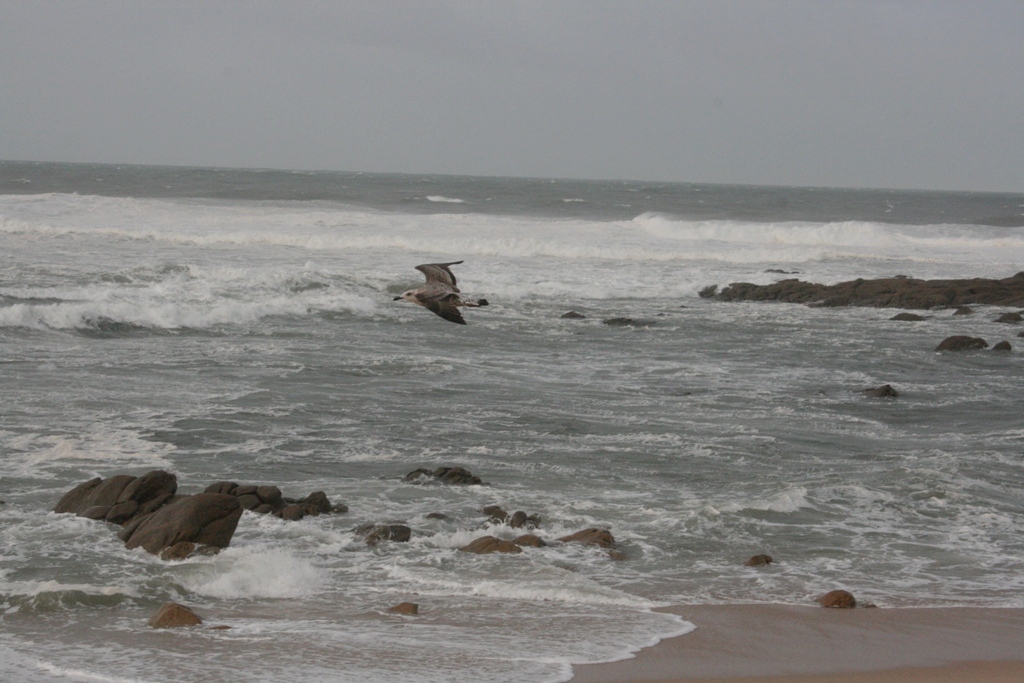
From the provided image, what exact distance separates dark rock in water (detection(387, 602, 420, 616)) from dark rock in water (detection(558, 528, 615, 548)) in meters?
1.86

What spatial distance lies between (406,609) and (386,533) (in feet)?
5.20

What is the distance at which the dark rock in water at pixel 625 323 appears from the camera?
2186 cm

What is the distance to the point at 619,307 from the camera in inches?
992

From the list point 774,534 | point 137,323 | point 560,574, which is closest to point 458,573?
point 560,574

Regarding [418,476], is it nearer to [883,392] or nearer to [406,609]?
[406,609]

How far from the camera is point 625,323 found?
22.0 meters

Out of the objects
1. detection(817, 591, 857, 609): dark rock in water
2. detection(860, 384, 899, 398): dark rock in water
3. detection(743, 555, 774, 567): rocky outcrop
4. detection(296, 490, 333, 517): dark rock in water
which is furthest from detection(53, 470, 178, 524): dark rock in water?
detection(860, 384, 899, 398): dark rock in water

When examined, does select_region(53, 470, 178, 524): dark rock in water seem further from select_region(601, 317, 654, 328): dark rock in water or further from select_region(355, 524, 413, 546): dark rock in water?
select_region(601, 317, 654, 328): dark rock in water

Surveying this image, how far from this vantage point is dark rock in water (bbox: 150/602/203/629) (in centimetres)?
680

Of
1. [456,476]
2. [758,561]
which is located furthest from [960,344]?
[758,561]

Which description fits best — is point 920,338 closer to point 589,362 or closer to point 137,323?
point 589,362

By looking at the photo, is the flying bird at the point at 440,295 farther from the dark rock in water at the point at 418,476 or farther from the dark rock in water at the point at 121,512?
the dark rock in water at the point at 121,512

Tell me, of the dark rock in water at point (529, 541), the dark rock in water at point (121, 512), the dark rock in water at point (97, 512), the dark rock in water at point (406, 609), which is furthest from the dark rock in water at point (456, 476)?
the dark rock in water at point (406, 609)

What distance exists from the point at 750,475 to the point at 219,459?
5184mm
